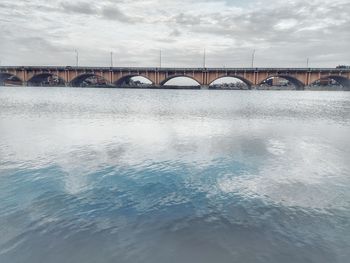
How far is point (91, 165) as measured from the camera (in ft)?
45.1

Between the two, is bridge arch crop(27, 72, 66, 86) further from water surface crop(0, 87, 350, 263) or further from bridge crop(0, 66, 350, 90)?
water surface crop(0, 87, 350, 263)

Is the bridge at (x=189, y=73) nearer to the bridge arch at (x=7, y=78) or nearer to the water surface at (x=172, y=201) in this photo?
the bridge arch at (x=7, y=78)

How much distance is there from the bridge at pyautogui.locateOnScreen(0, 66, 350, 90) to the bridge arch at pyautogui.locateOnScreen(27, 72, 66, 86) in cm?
178

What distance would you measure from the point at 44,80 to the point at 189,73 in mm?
94087

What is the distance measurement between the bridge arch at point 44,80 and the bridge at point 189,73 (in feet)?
5.84

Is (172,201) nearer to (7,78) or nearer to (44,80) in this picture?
(7,78)

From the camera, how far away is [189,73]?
131125mm

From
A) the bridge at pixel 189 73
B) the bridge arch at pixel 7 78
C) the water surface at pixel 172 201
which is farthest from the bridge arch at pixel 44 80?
the water surface at pixel 172 201

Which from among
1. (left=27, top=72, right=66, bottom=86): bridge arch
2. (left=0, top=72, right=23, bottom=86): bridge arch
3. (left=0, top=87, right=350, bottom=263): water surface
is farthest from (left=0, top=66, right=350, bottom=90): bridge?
(left=0, top=87, right=350, bottom=263): water surface

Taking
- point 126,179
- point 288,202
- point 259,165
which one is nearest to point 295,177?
point 259,165

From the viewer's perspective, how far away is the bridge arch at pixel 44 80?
467 feet

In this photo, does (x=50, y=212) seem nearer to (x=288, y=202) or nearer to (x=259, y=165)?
(x=288, y=202)

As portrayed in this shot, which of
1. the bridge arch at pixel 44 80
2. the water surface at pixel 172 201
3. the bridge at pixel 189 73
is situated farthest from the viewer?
the bridge arch at pixel 44 80

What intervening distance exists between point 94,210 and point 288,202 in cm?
654
